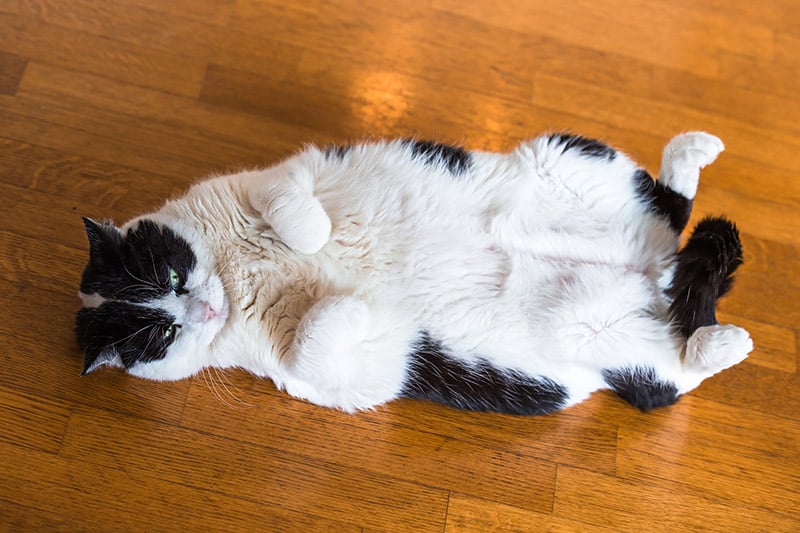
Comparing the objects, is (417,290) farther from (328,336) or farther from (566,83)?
(566,83)

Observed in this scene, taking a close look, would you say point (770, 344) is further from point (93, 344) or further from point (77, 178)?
point (77, 178)

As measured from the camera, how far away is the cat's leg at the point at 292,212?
1489 millimetres

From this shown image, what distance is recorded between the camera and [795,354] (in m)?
1.95

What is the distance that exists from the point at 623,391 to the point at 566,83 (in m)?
1.19

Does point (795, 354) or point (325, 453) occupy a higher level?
point (795, 354)

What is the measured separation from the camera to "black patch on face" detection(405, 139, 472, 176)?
5.53 feet

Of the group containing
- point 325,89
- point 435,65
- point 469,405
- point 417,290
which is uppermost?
point 435,65

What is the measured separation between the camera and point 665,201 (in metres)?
1.69

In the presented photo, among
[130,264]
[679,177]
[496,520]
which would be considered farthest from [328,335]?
[679,177]

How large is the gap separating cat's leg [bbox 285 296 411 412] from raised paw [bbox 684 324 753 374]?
0.79 meters

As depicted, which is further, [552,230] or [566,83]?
[566,83]

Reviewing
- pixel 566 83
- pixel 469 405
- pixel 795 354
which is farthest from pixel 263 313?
pixel 795 354

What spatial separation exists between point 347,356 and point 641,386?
2.80 ft

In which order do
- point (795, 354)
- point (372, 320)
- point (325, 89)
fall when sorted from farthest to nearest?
1. point (325, 89)
2. point (795, 354)
3. point (372, 320)
